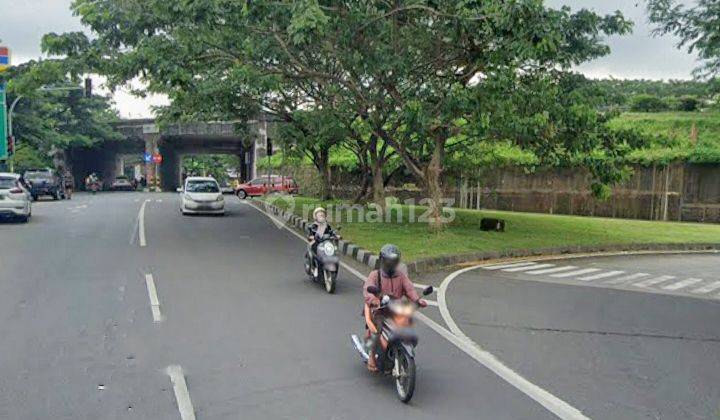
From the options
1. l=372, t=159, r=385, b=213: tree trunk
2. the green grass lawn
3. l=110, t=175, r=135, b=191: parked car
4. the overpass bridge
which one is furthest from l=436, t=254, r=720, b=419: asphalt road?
l=110, t=175, r=135, b=191: parked car

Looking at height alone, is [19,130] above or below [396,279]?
above

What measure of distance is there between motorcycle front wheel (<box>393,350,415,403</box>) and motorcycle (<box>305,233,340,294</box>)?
4355 millimetres

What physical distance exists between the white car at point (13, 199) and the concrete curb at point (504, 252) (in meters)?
8.40

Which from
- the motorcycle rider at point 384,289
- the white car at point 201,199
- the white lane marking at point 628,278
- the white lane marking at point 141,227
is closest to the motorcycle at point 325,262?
the motorcycle rider at point 384,289

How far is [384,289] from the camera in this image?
6.08 m

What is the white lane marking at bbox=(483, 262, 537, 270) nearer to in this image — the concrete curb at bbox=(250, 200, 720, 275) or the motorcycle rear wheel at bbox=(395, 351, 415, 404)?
the concrete curb at bbox=(250, 200, 720, 275)

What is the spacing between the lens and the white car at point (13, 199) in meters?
19.0

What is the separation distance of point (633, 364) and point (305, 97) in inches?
803

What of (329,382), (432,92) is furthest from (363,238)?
(329,382)

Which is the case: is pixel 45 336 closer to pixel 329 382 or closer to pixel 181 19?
pixel 329 382

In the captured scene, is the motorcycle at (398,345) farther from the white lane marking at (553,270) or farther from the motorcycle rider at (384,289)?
the white lane marking at (553,270)

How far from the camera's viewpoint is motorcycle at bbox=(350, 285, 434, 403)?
529cm

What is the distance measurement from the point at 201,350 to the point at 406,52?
35.1 ft

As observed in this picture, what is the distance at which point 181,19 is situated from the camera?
13625 mm
